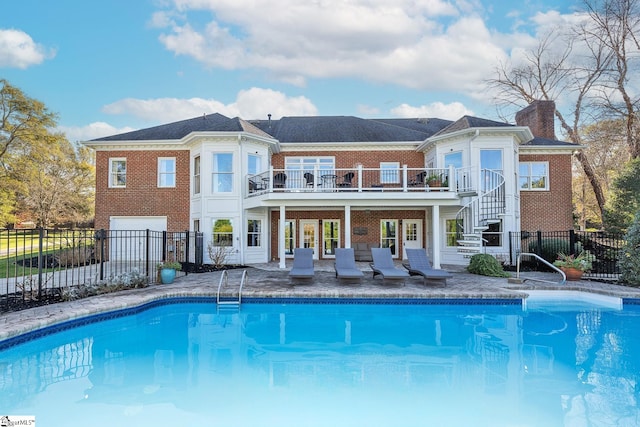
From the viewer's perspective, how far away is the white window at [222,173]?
15.2 m

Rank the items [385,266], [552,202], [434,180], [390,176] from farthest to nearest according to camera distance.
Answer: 1. [390,176]
2. [552,202]
3. [434,180]
4. [385,266]

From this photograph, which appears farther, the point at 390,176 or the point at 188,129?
the point at 188,129

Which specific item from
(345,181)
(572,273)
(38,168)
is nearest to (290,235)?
(345,181)

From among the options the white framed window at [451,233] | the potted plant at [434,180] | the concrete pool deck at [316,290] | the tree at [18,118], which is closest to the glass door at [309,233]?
the concrete pool deck at [316,290]

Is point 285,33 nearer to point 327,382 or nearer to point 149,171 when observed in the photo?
point 149,171

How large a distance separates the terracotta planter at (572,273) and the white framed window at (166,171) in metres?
16.9

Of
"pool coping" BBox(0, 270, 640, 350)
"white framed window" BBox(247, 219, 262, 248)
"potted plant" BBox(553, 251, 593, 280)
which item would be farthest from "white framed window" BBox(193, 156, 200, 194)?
"potted plant" BBox(553, 251, 593, 280)

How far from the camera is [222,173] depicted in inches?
598

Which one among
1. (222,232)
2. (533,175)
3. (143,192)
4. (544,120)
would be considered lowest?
(222,232)

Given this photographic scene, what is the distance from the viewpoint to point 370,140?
17.2m

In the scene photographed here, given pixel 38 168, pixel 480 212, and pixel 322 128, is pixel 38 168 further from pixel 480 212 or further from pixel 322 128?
pixel 480 212

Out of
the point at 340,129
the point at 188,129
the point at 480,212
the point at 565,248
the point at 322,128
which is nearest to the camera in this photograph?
the point at 480,212

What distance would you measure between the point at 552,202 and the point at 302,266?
44.0 feet

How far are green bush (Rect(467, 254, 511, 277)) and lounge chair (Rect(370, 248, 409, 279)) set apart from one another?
3474 mm
